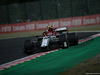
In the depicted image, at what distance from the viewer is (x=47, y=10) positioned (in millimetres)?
24953

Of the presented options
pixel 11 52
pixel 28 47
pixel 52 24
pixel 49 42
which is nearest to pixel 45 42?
pixel 49 42

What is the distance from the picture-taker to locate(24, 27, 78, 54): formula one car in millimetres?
10219

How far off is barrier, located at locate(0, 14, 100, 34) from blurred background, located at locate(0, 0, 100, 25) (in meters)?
1.19

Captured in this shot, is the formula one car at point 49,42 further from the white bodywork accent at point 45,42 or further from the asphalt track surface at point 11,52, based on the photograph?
the asphalt track surface at point 11,52

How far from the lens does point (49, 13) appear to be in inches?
976

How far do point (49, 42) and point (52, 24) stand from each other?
12590 mm

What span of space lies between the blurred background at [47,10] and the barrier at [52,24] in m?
1.19

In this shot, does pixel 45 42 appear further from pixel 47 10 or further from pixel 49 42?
pixel 47 10

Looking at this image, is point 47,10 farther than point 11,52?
Yes

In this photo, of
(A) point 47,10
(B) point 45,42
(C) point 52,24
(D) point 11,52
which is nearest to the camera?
(B) point 45,42

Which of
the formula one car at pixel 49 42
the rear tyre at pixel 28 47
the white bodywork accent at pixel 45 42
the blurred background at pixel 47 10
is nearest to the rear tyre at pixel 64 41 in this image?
the formula one car at pixel 49 42

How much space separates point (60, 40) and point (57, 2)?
15.0m

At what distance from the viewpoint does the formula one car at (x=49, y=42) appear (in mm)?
10219

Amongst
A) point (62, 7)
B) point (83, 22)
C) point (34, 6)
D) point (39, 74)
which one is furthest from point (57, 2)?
point (39, 74)
